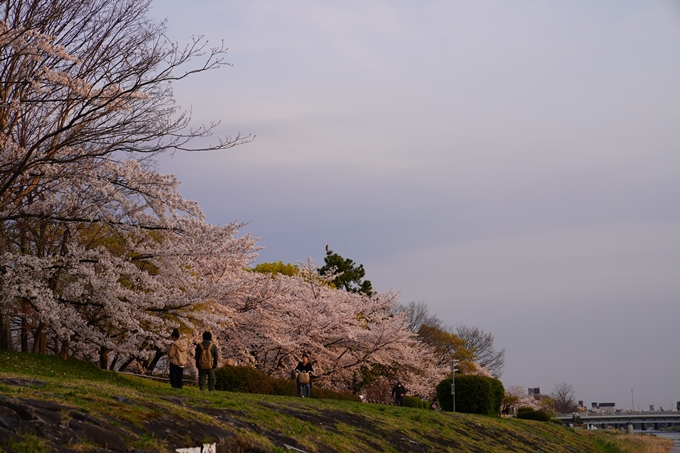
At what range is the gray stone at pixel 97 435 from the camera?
25.0 feet

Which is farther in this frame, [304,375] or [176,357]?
[304,375]

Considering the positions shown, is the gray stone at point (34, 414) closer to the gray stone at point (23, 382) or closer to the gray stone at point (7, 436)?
the gray stone at point (7, 436)

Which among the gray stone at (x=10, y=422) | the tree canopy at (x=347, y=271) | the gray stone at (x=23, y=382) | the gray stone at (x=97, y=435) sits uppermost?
the tree canopy at (x=347, y=271)

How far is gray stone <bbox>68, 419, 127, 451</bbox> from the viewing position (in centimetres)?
761

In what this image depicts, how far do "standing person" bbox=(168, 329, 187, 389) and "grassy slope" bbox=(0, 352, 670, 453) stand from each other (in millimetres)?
997

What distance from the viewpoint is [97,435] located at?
7723 millimetres

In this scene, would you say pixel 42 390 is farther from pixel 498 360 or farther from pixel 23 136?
pixel 498 360

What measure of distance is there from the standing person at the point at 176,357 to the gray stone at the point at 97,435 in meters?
9.91

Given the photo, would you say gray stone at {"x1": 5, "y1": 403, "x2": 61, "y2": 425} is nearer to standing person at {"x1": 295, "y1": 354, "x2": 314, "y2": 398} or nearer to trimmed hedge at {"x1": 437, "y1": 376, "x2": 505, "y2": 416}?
standing person at {"x1": 295, "y1": 354, "x2": 314, "y2": 398}

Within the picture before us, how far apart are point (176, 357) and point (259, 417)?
20.3 ft

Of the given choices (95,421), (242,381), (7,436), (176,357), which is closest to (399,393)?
(242,381)

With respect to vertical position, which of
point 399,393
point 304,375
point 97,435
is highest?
point 304,375

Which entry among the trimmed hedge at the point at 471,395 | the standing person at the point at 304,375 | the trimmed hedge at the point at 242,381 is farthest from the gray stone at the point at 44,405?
the trimmed hedge at the point at 471,395

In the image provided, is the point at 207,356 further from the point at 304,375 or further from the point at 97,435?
the point at 97,435
